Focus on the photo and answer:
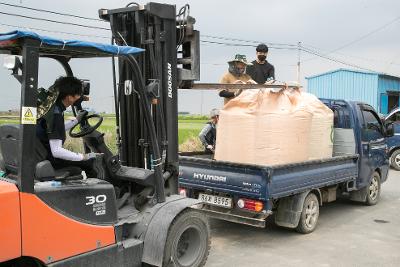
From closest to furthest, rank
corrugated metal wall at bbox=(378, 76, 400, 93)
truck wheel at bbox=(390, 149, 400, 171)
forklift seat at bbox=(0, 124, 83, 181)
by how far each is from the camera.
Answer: forklift seat at bbox=(0, 124, 83, 181) → truck wheel at bbox=(390, 149, 400, 171) → corrugated metal wall at bbox=(378, 76, 400, 93)

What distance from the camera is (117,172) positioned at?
190 inches

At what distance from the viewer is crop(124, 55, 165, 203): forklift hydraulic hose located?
432 centimetres

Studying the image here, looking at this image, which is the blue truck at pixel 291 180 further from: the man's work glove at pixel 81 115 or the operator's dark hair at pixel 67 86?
the operator's dark hair at pixel 67 86

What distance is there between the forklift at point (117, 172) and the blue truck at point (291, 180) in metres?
1.16

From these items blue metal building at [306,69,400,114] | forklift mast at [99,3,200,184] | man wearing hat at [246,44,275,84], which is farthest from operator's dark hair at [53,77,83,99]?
blue metal building at [306,69,400,114]

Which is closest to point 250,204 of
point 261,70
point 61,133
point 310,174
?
point 310,174

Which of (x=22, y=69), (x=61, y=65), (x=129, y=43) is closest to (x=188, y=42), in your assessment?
(x=129, y=43)

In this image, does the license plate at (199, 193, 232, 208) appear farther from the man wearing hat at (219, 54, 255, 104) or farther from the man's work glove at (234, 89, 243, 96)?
the man wearing hat at (219, 54, 255, 104)

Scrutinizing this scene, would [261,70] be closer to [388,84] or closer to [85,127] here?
[85,127]

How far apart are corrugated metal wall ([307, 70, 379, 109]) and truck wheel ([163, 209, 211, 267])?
2464cm

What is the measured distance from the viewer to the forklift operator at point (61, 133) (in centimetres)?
388

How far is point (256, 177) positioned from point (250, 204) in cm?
→ 37

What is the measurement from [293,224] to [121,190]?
267 cm

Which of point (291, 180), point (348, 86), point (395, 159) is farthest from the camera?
point (348, 86)
